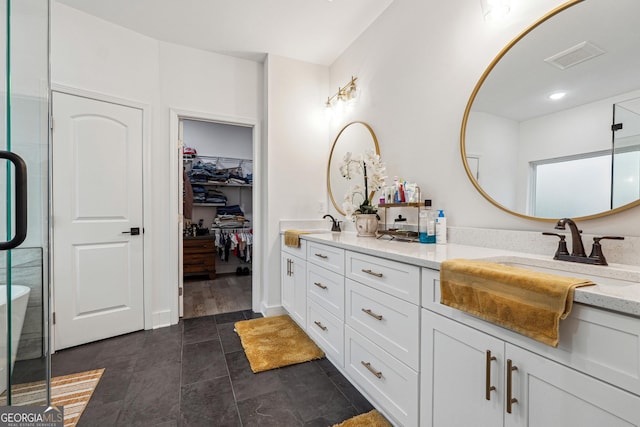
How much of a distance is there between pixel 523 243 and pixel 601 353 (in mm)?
773

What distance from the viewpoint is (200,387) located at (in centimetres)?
175

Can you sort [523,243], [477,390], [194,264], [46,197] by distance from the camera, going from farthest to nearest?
1. [194,264]
2. [523,243]
3. [46,197]
4. [477,390]

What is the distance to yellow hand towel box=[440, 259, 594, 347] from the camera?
0.71 m

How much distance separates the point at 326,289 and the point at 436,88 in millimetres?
1562

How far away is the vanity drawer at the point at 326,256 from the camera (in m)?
1.77

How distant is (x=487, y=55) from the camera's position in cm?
154

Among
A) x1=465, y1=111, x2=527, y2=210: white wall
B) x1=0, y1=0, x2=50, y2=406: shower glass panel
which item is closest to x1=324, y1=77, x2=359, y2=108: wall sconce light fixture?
x1=465, y1=111, x2=527, y2=210: white wall

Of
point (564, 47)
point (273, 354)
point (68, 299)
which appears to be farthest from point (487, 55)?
point (68, 299)

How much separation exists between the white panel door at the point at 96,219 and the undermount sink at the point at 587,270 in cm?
287

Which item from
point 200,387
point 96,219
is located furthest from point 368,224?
point 96,219

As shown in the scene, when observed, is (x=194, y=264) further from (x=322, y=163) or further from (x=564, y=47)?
(x=564, y=47)

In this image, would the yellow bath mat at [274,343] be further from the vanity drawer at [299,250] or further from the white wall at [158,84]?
the white wall at [158,84]

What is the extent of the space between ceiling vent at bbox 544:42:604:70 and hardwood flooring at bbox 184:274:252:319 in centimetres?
324

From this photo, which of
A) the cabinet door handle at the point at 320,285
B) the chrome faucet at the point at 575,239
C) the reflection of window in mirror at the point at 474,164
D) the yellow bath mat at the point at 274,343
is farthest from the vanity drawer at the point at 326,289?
the chrome faucet at the point at 575,239
